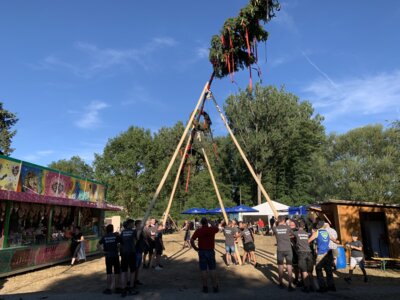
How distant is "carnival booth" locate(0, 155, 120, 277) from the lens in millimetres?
11371

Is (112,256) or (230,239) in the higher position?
(230,239)

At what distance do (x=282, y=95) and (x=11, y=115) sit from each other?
31643 mm

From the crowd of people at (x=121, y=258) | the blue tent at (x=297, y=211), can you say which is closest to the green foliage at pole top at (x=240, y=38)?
the crowd of people at (x=121, y=258)

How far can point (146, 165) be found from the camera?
47031mm

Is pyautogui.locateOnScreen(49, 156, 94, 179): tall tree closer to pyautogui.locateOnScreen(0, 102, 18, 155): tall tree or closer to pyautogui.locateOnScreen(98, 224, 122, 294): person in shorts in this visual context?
pyautogui.locateOnScreen(0, 102, 18, 155): tall tree

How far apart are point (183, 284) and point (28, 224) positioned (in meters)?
7.27

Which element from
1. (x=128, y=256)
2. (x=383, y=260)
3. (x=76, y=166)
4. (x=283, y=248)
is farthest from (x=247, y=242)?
(x=76, y=166)

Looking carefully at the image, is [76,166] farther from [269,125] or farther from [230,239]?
[230,239]

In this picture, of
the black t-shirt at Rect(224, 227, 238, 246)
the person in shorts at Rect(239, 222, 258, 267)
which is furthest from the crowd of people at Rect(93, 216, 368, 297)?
the black t-shirt at Rect(224, 227, 238, 246)

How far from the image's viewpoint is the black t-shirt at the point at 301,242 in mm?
8281

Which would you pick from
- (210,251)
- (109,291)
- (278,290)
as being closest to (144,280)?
(109,291)

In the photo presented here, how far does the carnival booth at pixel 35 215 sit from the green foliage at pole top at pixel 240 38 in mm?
8356

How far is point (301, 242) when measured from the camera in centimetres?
834

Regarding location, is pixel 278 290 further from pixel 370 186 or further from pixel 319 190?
pixel 319 190
